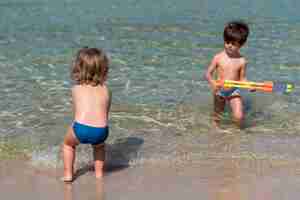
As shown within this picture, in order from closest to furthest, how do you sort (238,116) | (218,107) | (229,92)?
(238,116) < (229,92) < (218,107)

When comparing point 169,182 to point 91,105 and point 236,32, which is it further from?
point 236,32

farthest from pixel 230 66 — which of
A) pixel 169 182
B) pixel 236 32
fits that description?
pixel 169 182

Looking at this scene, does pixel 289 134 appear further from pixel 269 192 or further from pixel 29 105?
pixel 29 105

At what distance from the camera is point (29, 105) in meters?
6.22

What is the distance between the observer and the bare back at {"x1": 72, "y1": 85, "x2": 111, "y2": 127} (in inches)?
168

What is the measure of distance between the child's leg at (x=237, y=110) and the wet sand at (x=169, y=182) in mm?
963

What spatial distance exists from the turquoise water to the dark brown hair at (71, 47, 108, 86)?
2.89ft

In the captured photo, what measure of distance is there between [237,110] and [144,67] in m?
2.33

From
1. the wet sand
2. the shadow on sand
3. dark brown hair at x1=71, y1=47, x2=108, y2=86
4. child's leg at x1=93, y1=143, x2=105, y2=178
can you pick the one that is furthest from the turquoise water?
dark brown hair at x1=71, y1=47, x2=108, y2=86

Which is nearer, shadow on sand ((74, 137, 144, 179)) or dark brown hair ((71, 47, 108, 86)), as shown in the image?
dark brown hair ((71, 47, 108, 86))

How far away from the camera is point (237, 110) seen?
5715mm

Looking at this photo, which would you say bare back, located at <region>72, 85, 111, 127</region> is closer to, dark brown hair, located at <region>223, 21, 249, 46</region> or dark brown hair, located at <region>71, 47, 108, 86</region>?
dark brown hair, located at <region>71, 47, 108, 86</region>

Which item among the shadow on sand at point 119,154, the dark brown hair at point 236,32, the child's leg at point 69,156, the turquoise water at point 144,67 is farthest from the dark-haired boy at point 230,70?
the child's leg at point 69,156

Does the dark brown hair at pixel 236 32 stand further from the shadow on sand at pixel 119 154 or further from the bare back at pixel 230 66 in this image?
the shadow on sand at pixel 119 154
